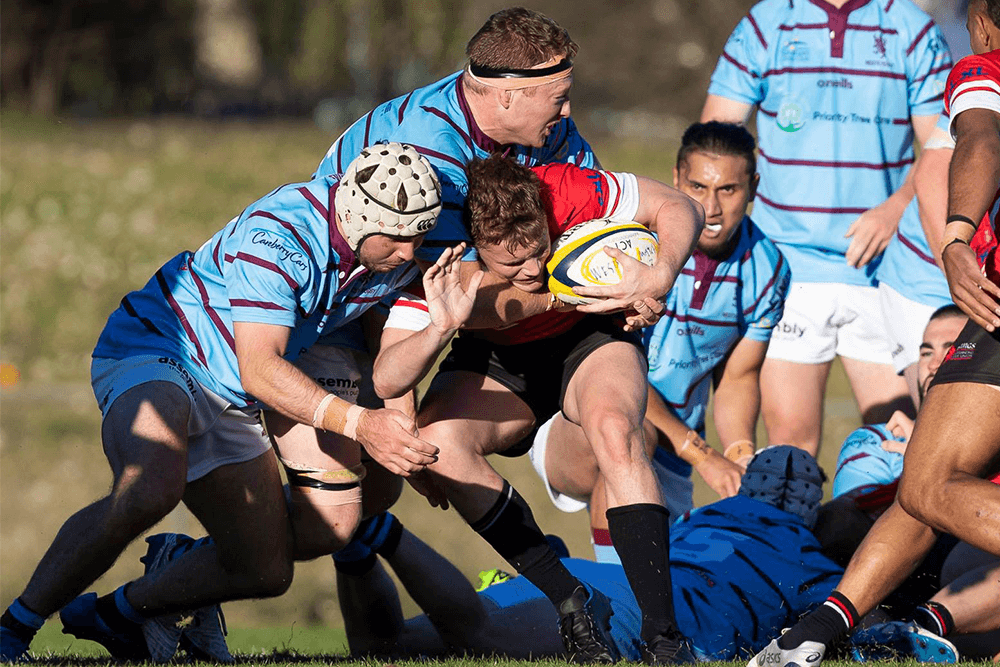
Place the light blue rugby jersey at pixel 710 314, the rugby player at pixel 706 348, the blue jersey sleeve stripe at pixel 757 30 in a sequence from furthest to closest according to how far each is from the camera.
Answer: the blue jersey sleeve stripe at pixel 757 30 < the light blue rugby jersey at pixel 710 314 < the rugby player at pixel 706 348

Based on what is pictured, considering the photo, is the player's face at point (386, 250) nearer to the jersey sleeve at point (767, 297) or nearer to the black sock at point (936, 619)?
the black sock at point (936, 619)

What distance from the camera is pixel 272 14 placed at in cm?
2566

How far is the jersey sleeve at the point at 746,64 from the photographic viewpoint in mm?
7438

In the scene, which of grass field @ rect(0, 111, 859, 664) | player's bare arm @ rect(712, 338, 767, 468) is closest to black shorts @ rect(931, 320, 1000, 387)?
player's bare arm @ rect(712, 338, 767, 468)

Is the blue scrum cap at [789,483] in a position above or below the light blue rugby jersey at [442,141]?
below

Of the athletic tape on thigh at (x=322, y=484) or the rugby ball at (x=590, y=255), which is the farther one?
the athletic tape on thigh at (x=322, y=484)

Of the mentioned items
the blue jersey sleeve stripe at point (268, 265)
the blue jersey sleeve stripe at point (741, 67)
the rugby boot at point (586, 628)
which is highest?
the blue jersey sleeve stripe at point (741, 67)

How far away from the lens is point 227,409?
17.6 ft

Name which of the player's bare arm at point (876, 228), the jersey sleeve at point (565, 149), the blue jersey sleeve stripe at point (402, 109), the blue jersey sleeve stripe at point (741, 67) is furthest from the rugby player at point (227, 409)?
the blue jersey sleeve stripe at point (741, 67)

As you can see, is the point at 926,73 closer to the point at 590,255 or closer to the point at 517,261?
the point at 590,255

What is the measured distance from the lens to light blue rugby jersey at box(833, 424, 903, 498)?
6180 mm

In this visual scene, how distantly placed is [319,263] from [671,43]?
2532 cm

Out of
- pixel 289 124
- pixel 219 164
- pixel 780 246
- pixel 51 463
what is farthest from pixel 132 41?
pixel 780 246

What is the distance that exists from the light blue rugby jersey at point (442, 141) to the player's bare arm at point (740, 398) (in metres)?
1.76
